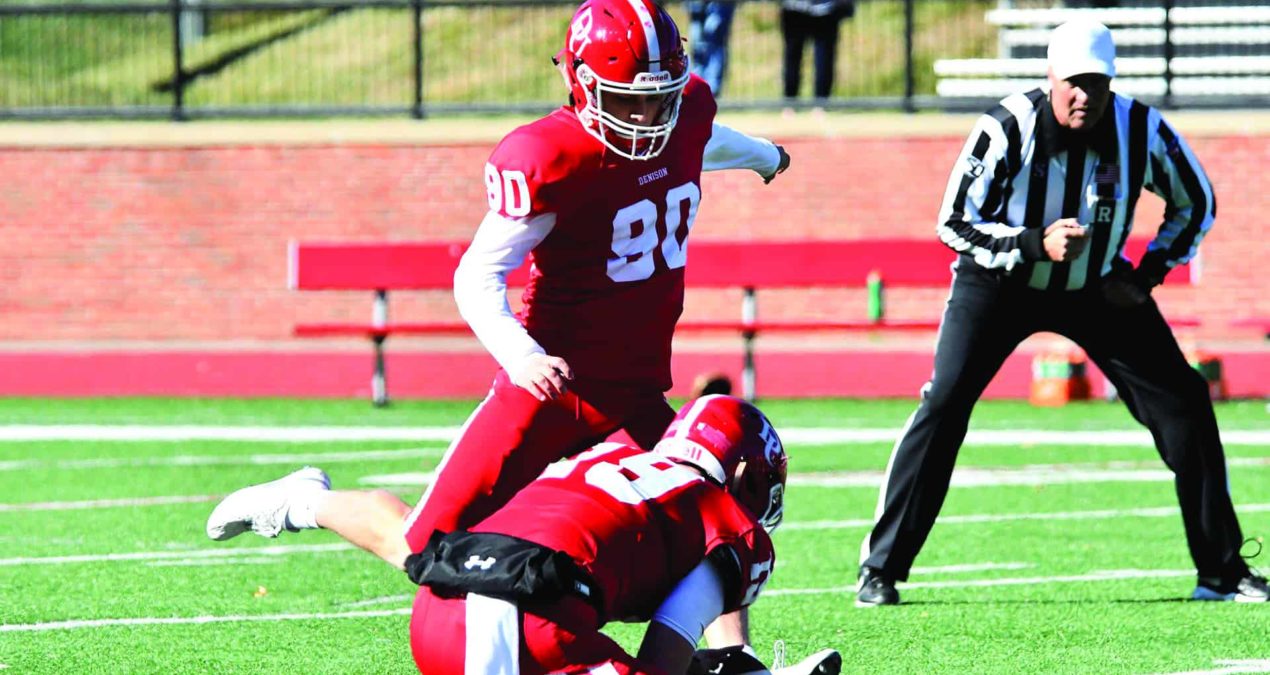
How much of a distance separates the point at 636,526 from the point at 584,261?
1.28 m

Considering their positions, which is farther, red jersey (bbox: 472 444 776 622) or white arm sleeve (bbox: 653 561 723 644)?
white arm sleeve (bbox: 653 561 723 644)

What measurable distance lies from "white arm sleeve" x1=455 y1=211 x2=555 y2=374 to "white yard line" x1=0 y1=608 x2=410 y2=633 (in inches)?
68.2

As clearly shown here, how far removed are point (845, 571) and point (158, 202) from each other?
37.5ft

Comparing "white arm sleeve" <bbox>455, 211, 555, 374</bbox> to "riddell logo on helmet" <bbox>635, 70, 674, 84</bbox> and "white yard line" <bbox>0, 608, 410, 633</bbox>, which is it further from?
"white yard line" <bbox>0, 608, 410, 633</bbox>

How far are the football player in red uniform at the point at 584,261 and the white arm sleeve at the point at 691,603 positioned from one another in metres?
0.81

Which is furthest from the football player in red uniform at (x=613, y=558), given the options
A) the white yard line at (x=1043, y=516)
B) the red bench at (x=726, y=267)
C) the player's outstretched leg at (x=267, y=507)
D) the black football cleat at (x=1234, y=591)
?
the red bench at (x=726, y=267)

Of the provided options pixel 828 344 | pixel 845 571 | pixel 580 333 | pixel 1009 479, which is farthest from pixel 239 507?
pixel 828 344

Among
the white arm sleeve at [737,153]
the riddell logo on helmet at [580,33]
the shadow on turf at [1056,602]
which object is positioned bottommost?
the shadow on turf at [1056,602]

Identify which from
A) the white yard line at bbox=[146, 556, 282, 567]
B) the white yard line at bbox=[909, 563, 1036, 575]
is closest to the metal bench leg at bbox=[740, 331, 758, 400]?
the white yard line at bbox=[909, 563, 1036, 575]

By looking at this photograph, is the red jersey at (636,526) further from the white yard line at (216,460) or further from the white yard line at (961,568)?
the white yard line at (216,460)

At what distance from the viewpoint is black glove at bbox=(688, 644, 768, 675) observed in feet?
16.1

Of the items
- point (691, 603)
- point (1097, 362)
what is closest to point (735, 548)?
point (691, 603)

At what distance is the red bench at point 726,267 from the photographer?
49.6 feet

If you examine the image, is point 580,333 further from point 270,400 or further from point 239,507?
point 270,400
